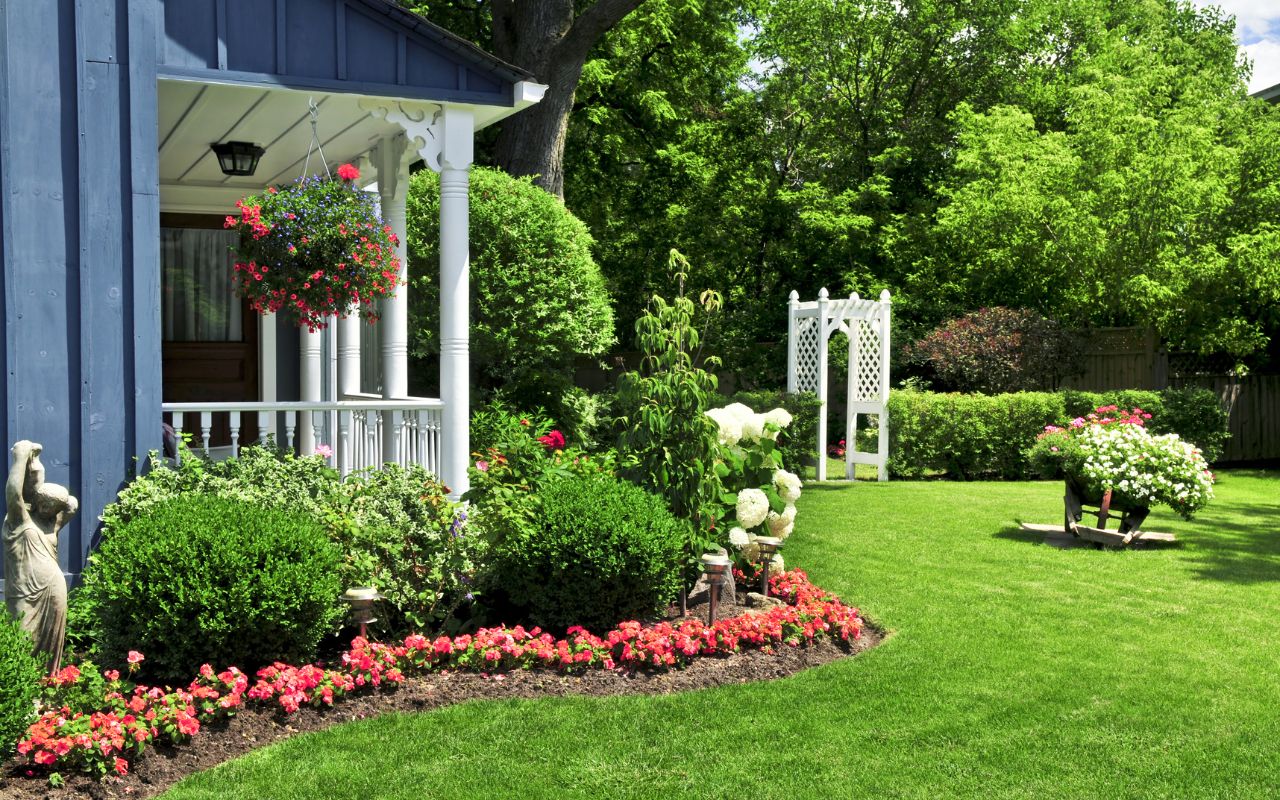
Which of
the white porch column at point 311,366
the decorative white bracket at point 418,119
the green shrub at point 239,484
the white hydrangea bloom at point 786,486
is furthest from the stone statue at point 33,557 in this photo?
the white porch column at point 311,366

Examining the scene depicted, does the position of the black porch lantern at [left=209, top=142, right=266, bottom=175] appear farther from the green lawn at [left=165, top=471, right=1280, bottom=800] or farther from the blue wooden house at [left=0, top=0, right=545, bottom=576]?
the green lawn at [left=165, top=471, right=1280, bottom=800]

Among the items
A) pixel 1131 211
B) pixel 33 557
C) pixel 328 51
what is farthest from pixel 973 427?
pixel 33 557

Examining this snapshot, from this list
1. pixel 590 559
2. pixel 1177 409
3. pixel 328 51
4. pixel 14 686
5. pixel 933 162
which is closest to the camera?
pixel 14 686

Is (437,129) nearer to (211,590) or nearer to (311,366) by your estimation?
(211,590)

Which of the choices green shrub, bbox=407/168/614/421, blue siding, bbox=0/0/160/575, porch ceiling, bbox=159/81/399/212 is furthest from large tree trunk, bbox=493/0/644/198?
blue siding, bbox=0/0/160/575

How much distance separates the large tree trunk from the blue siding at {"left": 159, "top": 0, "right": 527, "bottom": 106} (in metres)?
Answer: 5.68

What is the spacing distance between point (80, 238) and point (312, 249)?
118 cm

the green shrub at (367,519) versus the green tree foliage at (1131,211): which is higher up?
the green tree foliage at (1131,211)

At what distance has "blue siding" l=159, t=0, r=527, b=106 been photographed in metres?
6.27

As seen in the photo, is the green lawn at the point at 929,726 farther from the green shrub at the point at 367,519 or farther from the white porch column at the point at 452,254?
the white porch column at the point at 452,254

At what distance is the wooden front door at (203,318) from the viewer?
1017 centimetres

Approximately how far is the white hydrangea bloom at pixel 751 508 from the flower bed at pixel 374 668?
0.52 meters

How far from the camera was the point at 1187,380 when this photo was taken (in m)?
17.2

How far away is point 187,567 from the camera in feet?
16.2
